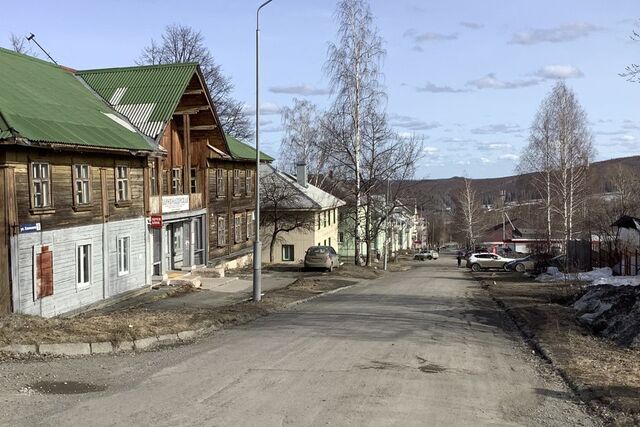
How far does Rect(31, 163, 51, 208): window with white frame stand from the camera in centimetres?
1468

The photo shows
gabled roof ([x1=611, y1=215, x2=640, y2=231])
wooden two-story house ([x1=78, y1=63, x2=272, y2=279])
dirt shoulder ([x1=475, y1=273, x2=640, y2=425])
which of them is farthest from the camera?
gabled roof ([x1=611, y1=215, x2=640, y2=231])

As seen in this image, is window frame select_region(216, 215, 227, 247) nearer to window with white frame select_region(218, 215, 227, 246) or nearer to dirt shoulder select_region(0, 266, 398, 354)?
window with white frame select_region(218, 215, 227, 246)

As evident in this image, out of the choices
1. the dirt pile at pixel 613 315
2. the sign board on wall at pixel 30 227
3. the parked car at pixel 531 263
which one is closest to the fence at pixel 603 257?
the parked car at pixel 531 263

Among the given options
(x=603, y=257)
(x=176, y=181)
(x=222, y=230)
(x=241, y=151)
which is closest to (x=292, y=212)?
(x=241, y=151)

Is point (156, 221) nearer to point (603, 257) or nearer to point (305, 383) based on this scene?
point (305, 383)

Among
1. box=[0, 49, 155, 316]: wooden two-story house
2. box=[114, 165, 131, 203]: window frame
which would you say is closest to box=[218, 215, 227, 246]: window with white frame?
box=[0, 49, 155, 316]: wooden two-story house

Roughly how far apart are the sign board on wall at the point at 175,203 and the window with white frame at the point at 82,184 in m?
5.87

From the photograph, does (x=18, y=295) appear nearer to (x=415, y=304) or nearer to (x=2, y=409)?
(x=2, y=409)

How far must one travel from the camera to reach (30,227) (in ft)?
47.4

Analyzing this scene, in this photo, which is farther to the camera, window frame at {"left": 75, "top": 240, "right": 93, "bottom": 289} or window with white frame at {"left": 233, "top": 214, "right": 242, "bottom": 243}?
window with white frame at {"left": 233, "top": 214, "right": 242, "bottom": 243}

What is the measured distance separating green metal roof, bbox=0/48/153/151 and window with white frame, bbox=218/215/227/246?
422 inches

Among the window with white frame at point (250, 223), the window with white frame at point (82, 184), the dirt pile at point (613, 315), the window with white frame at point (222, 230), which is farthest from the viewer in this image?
the window with white frame at point (250, 223)

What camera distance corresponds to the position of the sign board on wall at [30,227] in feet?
46.5

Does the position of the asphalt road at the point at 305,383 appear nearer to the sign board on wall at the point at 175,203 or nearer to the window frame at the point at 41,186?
the window frame at the point at 41,186
